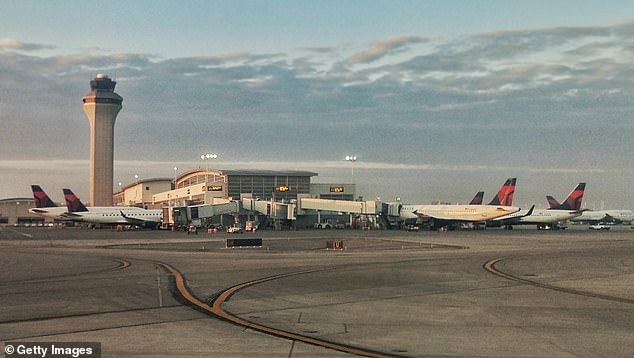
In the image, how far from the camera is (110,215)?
11962 centimetres

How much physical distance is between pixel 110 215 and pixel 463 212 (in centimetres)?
6253

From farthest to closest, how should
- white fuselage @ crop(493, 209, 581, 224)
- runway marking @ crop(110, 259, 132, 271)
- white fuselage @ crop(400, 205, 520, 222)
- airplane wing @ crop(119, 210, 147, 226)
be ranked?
white fuselage @ crop(493, 209, 581, 224) → white fuselage @ crop(400, 205, 520, 222) → airplane wing @ crop(119, 210, 147, 226) → runway marking @ crop(110, 259, 132, 271)

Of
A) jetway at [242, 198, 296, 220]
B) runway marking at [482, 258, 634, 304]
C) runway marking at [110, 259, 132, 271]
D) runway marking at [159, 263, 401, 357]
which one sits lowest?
Result: runway marking at [482, 258, 634, 304]

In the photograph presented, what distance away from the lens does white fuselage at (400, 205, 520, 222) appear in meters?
121

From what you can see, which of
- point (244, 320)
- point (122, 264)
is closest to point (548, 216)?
point (122, 264)

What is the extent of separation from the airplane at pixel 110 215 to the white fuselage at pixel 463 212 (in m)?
48.8

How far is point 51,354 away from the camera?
1258cm

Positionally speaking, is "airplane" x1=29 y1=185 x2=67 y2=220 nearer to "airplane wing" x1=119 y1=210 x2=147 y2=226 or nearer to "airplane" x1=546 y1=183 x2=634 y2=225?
"airplane wing" x1=119 y1=210 x2=147 y2=226

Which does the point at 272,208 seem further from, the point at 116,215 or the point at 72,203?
the point at 72,203

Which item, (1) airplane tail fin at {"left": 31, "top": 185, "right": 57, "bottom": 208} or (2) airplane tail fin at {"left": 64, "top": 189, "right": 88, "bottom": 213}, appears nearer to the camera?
(2) airplane tail fin at {"left": 64, "top": 189, "right": 88, "bottom": 213}

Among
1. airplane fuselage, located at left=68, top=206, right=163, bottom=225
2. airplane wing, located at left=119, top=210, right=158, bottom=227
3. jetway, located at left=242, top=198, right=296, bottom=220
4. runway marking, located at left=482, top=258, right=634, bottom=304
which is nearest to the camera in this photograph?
runway marking, located at left=482, top=258, right=634, bottom=304

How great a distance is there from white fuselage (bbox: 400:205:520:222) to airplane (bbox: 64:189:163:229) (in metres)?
48.8

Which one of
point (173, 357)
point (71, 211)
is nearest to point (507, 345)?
point (173, 357)

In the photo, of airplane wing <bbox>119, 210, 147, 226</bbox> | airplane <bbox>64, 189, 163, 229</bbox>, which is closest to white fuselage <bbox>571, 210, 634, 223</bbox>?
airplane <bbox>64, 189, 163, 229</bbox>
